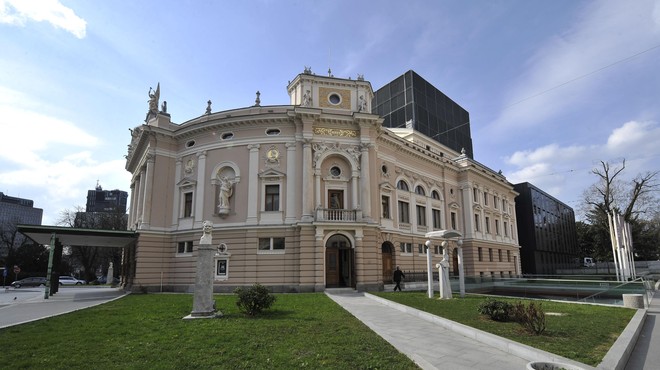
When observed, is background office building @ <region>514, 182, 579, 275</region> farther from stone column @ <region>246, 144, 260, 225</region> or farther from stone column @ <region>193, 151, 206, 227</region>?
stone column @ <region>193, 151, 206, 227</region>

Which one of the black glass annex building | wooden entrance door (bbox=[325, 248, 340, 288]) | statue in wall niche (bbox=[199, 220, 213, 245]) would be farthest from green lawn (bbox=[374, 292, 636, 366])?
the black glass annex building

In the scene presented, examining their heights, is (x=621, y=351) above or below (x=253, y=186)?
below

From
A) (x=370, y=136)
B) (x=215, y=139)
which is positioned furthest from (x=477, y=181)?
(x=215, y=139)

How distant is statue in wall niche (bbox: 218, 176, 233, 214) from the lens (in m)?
26.0

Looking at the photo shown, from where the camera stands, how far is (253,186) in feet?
86.3

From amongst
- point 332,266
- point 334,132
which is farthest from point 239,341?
point 334,132

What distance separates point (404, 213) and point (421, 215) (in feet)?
9.19

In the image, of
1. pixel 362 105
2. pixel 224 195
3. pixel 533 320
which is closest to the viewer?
pixel 533 320

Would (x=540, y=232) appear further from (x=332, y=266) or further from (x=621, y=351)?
(x=621, y=351)

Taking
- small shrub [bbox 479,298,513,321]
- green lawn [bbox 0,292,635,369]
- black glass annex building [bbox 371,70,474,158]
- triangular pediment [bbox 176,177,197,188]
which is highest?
black glass annex building [bbox 371,70,474,158]

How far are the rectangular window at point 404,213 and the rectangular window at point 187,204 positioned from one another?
55.0 ft

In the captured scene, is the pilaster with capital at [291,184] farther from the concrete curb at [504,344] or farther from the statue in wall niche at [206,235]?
the concrete curb at [504,344]

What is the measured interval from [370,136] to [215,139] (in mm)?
11357

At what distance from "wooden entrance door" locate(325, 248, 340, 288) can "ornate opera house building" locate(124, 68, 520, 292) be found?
0.07 m
